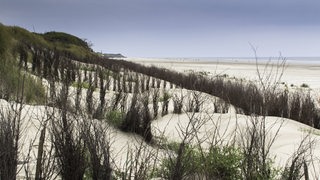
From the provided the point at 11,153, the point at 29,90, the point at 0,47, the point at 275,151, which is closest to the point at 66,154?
the point at 11,153

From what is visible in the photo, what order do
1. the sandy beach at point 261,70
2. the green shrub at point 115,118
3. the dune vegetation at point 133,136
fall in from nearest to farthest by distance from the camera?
the dune vegetation at point 133,136 < the green shrub at point 115,118 < the sandy beach at point 261,70

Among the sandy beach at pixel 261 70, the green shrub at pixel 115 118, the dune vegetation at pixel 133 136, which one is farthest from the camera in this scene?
the sandy beach at pixel 261 70

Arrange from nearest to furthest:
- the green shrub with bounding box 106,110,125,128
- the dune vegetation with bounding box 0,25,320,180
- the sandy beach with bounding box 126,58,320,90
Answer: the dune vegetation with bounding box 0,25,320,180 → the green shrub with bounding box 106,110,125,128 → the sandy beach with bounding box 126,58,320,90

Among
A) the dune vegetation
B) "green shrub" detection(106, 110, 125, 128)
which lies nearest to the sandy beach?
the dune vegetation

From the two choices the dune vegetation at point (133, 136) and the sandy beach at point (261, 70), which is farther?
the sandy beach at point (261, 70)

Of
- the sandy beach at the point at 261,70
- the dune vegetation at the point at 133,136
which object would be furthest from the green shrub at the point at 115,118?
the sandy beach at the point at 261,70

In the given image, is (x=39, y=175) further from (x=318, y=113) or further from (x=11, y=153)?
(x=318, y=113)

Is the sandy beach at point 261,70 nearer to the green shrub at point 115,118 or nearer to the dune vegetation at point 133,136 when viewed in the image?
the dune vegetation at point 133,136

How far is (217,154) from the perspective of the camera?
4.91 meters

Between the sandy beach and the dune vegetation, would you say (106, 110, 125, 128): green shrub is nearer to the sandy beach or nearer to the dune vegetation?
the dune vegetation

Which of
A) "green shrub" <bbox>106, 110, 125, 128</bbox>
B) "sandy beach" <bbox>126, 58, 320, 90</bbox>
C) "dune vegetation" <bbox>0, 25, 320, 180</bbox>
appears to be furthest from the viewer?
"sandy beach" <bbox>126, 58, 320, 90</bbox>

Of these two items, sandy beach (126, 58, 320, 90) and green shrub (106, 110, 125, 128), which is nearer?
green shrub (106, 110, 125, 128)

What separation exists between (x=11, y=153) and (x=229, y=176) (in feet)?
7.61

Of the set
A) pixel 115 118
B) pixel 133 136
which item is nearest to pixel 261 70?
pixel 115 118
